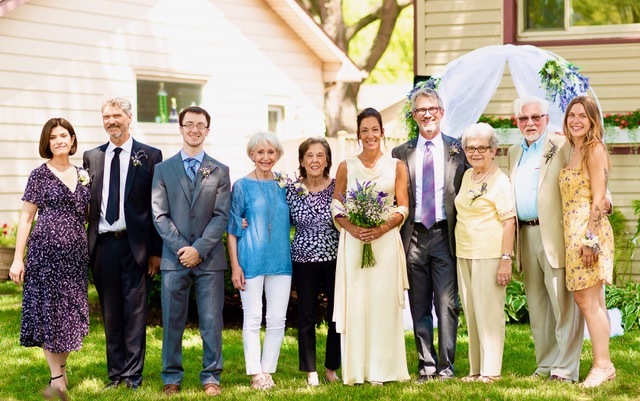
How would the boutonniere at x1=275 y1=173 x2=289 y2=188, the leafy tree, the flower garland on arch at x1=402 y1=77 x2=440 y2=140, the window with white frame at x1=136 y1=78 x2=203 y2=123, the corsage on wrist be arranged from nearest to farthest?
the corsage on wrist < the boutonniere at x1=275 y1=173 x2=289 y2=188 < the flower garland on arch at x1=402 y1=77 x2=440 y2=140 < the window with white frame at x1=136 y1=78 x2=203 y2=123 < the leafy tree

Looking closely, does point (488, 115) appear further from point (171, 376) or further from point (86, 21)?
point (86, 21)

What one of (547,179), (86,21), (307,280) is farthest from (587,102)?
(86,21)

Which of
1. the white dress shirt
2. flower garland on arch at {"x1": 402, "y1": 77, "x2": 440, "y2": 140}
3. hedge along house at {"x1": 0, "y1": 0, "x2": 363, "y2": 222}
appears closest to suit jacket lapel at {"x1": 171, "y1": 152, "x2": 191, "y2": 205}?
the white dress shirt

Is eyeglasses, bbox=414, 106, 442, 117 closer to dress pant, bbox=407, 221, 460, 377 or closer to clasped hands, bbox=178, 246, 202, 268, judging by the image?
dress pant, bbox=407, 221, 460, 377

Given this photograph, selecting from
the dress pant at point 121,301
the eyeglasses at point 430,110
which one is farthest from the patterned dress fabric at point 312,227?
the dress pant at point 121,301

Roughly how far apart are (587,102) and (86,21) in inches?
375

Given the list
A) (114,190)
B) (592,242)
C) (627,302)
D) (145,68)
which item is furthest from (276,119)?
(592,242)

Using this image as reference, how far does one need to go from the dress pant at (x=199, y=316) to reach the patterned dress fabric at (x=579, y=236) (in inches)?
101

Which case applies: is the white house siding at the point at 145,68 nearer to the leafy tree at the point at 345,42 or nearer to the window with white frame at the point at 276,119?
the window with white frame at the point at 276,119

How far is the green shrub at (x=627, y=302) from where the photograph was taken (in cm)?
902

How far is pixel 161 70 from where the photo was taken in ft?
49.4

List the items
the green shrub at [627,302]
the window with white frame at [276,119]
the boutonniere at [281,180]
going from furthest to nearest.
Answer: the window with white frame at [276,119] < the green shrub at [627,302] < the boutonniere at [281,180]

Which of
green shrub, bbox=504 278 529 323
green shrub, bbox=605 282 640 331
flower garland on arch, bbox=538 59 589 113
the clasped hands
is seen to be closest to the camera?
the clasped hands

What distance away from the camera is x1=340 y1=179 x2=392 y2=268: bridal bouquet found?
21.6 feet
